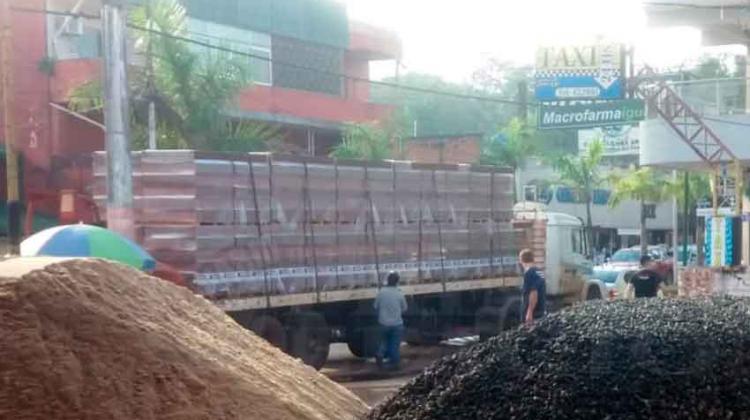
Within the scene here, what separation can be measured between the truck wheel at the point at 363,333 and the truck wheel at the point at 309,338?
0.86 metres

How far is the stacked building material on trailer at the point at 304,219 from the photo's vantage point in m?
14.2

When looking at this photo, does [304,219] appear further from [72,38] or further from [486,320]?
[72,38]

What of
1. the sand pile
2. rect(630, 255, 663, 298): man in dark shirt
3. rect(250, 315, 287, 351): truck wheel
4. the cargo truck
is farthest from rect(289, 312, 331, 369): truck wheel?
the sand pile

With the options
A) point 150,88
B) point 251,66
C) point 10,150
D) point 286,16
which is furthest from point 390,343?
point 286,16

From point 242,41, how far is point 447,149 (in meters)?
6.73

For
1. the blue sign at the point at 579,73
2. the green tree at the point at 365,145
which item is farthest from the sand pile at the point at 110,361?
the blue sign at the point at 579,73

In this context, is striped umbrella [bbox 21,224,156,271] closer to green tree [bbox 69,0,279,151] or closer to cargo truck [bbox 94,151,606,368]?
cargo truck [bbox 94,151,606,368]

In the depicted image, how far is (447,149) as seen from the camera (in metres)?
30.5

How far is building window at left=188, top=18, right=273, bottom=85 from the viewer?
83.4 ft

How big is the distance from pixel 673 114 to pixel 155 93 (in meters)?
13.2

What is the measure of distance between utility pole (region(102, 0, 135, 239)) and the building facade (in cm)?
213

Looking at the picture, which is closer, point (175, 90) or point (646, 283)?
point (646, 283)

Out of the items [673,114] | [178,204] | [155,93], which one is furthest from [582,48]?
[178,204]

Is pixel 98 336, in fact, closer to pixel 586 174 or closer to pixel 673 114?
pixel 673 114
